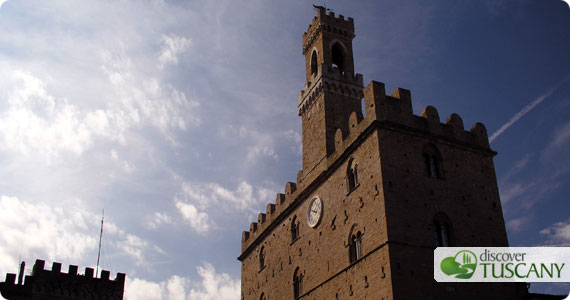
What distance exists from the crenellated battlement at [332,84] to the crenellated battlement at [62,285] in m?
19.5

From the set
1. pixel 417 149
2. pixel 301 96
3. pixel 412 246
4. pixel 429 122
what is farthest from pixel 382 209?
Result: pixel 301 96

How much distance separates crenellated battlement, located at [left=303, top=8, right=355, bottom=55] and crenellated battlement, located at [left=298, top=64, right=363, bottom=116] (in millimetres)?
3117

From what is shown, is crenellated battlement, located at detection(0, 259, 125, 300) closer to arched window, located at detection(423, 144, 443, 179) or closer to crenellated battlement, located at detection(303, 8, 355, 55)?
crenellated battlement, located at detection(303, 8, 355, 55)

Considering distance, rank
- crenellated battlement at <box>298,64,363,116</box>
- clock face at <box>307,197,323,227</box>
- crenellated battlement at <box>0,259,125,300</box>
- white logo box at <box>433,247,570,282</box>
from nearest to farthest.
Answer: white logo box at <box>433,247,570,282</box>, clock face at <box>307,197,323,227</box>, crenellated battlement at <box>298,64,363,116</box>, crenellated battlement at <box>0,259,125,300</box>

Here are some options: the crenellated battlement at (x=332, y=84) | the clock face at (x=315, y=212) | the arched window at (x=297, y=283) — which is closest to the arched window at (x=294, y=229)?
the clock face at (x=315, y=212)

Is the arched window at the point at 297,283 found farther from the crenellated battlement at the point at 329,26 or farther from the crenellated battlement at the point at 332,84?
the crenellated battlement at the point at 329,26

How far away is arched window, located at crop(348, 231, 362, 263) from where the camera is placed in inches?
979

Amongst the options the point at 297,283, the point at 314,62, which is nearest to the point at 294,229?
the point at 297,283

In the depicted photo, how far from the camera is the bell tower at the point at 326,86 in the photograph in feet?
107

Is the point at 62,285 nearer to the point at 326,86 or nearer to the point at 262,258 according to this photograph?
the point at 262,258

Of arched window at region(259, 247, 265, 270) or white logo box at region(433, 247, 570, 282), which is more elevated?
arched window at region(259, 247, 265, 270)

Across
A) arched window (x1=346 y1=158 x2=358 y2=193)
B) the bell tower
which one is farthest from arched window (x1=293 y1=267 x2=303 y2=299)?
arched window (x1=346 y1=158 x2=358 y2=193)

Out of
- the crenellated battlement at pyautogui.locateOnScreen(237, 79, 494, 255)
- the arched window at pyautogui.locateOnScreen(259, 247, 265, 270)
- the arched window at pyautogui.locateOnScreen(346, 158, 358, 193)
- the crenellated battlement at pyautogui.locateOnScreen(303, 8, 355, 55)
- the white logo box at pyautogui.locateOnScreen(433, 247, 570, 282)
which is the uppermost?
the crenellated battlement at pyautogui.locateOnScreen(303, 8, 355, 55)

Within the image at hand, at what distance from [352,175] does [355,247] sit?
3720 mm
